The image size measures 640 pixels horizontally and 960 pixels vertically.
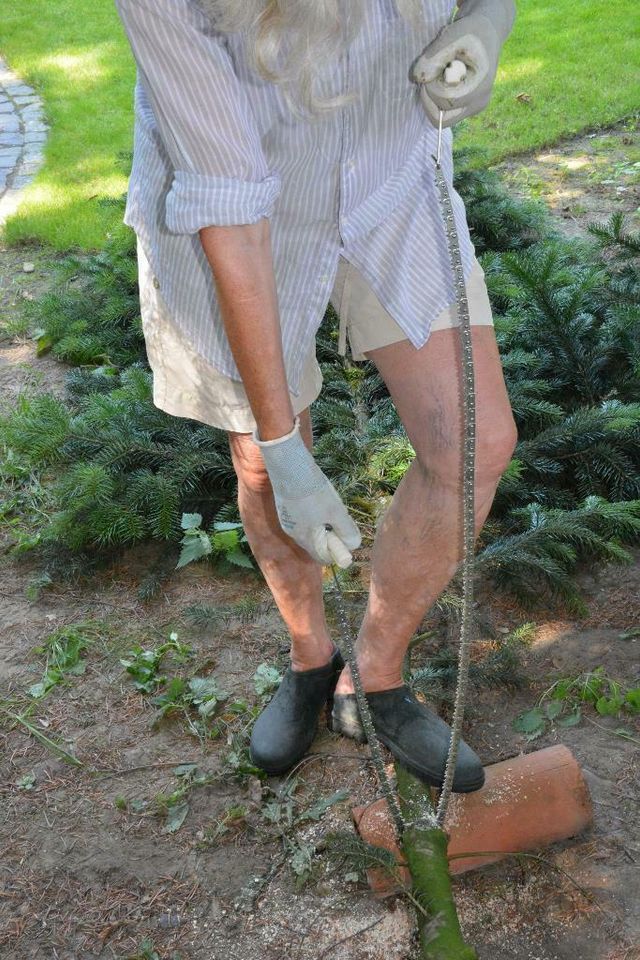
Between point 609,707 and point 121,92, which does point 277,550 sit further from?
point 121,92

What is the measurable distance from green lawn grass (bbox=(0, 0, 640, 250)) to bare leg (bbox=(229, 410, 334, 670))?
11.9 ft

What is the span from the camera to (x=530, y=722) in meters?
2.28

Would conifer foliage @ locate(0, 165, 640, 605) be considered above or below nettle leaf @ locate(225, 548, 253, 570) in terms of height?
above

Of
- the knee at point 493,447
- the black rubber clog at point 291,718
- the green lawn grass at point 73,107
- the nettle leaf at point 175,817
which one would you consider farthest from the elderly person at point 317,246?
the green lawn grass at point 73,107

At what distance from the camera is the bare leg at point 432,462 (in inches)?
69.0

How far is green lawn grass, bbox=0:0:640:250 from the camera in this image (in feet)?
19.2

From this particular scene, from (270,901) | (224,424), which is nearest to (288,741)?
(270,901)

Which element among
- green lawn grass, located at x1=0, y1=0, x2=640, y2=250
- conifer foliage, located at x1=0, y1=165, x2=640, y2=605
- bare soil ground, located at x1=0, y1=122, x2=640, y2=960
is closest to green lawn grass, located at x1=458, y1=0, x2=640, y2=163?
green lawn grass, located at x1=0, y1=0, x2=640, y2=250

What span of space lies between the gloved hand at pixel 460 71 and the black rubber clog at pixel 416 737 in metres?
1.19

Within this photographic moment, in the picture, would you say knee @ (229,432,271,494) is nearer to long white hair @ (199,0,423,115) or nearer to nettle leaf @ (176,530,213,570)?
long white hair @ (199,0,423,115)

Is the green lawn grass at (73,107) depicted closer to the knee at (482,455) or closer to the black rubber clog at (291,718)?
the black rubber clog at (291,718)

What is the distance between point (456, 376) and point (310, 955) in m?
1.11

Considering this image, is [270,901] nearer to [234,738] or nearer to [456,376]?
[234,738]

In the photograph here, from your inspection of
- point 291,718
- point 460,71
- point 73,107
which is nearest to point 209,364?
point 460,71
